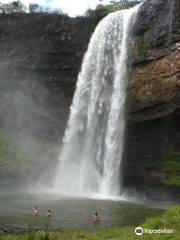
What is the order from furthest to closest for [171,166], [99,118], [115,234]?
[99,118] → [171,166] → [115,234]

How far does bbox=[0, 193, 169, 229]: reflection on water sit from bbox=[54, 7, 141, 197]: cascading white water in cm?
659

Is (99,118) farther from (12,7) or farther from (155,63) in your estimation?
(12,7)

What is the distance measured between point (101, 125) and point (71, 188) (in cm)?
588

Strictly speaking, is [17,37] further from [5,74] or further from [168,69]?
[168,69]

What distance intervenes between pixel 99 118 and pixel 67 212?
16173mm

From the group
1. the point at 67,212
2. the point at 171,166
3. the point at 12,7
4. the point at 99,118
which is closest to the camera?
the point at 67,212

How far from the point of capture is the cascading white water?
3900cm

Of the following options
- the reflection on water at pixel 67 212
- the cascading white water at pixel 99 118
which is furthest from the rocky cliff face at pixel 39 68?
the reflection on water at pixel 67 212

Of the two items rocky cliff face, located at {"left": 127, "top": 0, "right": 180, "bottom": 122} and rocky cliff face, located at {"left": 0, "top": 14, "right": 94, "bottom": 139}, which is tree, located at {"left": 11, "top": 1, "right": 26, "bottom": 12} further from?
rocky cliff face, located at {"left": 127, "top": 0, "right": 180, "bottom": 122}

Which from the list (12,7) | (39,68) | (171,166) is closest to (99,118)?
(171,166)

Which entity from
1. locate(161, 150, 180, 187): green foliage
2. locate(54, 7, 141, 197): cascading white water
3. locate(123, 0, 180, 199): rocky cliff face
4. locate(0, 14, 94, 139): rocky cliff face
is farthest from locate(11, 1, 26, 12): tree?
locate(161, 150, 180, 187): green foliage

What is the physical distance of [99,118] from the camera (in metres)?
40.9

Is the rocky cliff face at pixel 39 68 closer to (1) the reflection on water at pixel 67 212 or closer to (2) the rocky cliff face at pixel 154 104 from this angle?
(2) the rocky cliff face at pixel 154 104

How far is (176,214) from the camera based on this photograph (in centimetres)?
1852
